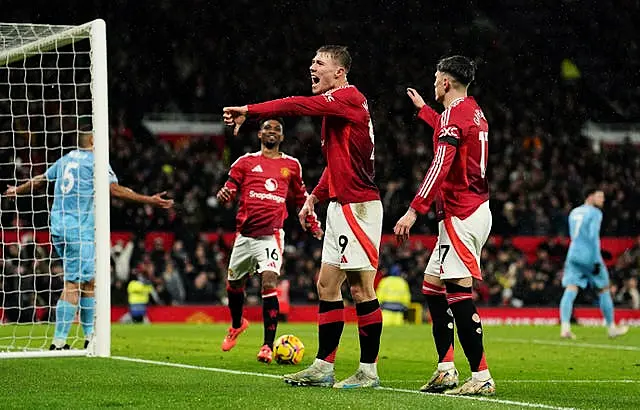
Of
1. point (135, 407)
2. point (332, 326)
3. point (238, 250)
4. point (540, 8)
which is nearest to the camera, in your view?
point (135, 407)

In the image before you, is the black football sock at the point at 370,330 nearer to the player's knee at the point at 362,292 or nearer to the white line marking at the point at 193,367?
the player's knee at the point at 362,292

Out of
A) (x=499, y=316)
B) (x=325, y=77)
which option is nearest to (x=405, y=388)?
(x=325, y=77)

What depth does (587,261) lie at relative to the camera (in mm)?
16188

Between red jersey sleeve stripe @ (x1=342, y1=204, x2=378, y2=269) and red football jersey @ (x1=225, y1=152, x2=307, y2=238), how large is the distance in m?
3.62

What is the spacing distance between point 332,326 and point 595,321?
1674 centimetres

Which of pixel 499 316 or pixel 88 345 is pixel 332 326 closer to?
pixel 88 345

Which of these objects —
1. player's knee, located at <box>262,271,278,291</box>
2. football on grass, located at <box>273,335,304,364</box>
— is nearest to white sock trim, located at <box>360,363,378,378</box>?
football on grass, located at <box>273,335,304,364</box>

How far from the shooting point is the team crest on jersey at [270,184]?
11164mm

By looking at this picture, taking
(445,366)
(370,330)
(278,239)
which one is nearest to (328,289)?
(370,330)

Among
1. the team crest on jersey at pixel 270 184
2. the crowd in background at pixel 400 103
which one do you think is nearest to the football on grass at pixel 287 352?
the team crest on jersey at pixel 270 184

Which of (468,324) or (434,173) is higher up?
(434,173)

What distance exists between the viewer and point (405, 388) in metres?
7.66

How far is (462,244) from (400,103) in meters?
27.0

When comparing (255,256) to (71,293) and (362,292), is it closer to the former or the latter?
(71,293)
